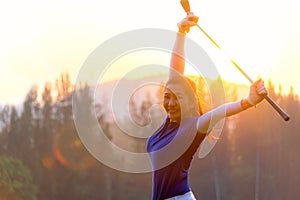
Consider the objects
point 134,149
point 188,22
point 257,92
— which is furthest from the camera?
point 134,149

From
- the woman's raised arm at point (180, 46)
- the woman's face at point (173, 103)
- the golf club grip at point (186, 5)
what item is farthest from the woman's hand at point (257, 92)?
the golf club grip at point (186, 5)

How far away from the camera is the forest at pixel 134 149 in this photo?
60844 mm

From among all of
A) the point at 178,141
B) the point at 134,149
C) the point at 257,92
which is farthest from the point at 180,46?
the point at 134,149

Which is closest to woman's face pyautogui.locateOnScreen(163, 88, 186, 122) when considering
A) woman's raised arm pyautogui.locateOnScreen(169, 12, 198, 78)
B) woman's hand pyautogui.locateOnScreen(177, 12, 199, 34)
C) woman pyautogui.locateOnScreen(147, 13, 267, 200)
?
woman pyautogui.locateOnScreen(147, 13, 267, 200)

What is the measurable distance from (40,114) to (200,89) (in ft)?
207

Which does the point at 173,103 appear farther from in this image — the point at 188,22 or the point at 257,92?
the point at 257,92

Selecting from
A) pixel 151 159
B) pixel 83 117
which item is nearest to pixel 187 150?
pixel 151 159

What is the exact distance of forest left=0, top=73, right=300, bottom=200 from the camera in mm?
60844

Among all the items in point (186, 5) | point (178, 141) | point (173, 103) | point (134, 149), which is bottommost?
point (178, 141)

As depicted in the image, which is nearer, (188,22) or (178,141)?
(178,141)

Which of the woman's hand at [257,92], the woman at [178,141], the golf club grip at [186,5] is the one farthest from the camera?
the golf club grip at [186,5]

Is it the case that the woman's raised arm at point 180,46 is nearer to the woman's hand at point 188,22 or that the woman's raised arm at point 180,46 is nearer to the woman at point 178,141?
the woman's hand at point 188,22

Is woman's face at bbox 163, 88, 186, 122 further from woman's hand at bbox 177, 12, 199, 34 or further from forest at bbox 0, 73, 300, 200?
forest at bbox 0, 73, 300, 200

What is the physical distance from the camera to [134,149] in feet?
193
